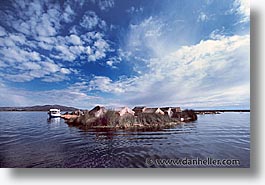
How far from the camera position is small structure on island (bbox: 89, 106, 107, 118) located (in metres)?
1.83

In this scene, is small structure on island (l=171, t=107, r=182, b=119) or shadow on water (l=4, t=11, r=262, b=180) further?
small structure on island (l=171, t=107, r=182, b=119)

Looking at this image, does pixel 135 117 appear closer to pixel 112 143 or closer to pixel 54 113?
pixel 112 143

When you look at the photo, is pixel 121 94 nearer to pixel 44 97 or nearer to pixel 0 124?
pixel 44 97

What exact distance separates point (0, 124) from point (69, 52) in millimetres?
642

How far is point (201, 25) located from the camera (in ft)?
→ 5.83

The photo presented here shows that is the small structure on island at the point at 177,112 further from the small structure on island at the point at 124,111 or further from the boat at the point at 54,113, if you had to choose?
the boat at the point at 54,113

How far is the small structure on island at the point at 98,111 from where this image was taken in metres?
1.83

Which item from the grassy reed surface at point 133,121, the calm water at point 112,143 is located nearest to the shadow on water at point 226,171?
the calm water at point 112,143

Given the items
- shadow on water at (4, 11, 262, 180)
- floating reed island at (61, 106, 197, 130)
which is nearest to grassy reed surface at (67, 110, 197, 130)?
floating reed island at (61, 106, 197, 130)

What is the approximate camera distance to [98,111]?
1.84m

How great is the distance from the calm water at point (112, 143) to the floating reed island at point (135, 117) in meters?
0.04

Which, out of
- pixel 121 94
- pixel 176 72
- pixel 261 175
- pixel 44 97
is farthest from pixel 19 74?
pixel 261 175

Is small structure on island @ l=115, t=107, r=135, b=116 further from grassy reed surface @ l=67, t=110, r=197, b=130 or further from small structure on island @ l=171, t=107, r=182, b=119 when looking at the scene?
small structure on island @ l=171, t=107, r=182, b=119

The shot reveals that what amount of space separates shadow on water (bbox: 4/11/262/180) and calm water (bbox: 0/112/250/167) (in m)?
0.05
